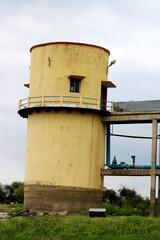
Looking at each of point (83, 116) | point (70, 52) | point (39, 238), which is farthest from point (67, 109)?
point (39, 238)

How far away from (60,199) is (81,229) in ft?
29.4

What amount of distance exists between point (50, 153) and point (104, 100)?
617 cm

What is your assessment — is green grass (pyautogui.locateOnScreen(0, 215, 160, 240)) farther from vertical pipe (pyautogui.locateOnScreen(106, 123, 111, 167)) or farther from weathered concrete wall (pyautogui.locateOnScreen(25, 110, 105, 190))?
vertical pipe (pyautogui.locateOnScreen(106, 123, 111, 167))

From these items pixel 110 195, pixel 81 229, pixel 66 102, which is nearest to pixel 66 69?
pixel 66 102

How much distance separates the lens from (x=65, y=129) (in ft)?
149

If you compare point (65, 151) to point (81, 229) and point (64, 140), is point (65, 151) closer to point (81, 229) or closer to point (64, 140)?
point (64, 140)

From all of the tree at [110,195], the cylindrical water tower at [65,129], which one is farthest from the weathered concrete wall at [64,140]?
the tree at [110,195]

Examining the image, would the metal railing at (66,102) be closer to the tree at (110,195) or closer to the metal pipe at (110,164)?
the metal pipe at (110,164)

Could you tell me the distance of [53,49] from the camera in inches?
1838

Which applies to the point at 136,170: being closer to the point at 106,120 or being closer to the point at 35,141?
the point at 106,120

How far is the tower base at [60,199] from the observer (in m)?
44.5

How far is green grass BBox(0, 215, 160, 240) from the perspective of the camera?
112ft

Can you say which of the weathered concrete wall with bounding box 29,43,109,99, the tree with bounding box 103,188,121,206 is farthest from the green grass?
the tree with bounding box 103,188,121,206

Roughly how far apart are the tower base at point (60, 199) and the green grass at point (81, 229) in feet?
18.1
